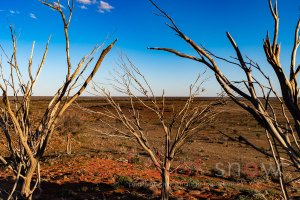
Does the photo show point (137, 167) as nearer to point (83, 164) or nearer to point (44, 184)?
point (83, 164)

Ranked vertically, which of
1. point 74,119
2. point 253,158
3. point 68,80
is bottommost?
point 253,158

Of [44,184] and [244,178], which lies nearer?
[44,184]

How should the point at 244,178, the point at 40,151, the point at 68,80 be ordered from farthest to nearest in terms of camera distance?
the point at 244,178
the point at 40,151
the point at 68,80

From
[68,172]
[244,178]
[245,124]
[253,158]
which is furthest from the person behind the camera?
[245,124]

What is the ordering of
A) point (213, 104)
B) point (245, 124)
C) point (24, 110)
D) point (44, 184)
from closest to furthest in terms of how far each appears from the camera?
point (24, 110) < point (213, 104) < point (44, 184) < point (245, 124)

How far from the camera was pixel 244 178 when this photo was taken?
60.4 feet

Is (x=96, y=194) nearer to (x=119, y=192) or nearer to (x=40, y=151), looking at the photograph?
(x=119, y=192)

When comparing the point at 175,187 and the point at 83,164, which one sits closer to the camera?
the point at 175,187

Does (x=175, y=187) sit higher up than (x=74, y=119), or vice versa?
(x=74, y=119)

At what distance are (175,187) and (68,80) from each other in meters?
11.8

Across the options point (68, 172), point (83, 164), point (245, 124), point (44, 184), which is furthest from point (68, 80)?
point (245, 124)

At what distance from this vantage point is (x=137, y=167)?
1873 cm

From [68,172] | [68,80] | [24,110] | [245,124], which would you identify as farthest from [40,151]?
[245,124]

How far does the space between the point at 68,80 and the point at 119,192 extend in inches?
448
